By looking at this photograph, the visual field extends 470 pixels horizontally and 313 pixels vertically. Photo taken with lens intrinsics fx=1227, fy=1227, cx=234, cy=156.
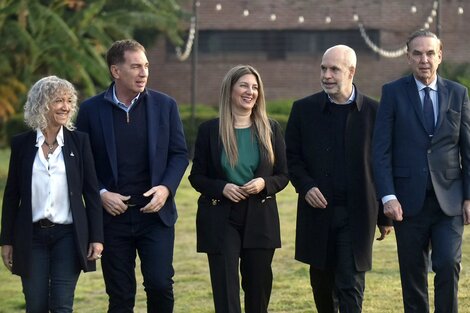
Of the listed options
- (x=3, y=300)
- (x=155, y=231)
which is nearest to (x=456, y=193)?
(x=155, y=231)

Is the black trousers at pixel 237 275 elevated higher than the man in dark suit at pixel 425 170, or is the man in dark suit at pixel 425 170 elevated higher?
the man in dark suit at pixel 425 170

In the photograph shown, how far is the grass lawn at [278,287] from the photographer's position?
10742 mm

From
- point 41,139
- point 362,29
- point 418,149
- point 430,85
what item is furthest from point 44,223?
point 362,29

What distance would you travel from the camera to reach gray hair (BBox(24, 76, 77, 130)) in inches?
301

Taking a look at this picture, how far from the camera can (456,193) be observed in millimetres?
8023

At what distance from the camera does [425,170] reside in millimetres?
8008

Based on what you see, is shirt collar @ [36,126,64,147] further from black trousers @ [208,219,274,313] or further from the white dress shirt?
black trousers @ [208,219,274,313]

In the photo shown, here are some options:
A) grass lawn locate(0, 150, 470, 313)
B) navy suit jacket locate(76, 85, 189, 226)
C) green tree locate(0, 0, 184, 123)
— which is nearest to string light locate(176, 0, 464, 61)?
green tree locate(0, 0, 184, 123)

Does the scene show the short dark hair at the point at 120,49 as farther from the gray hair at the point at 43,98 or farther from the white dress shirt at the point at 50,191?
the white dress shirt at the point at 50,191

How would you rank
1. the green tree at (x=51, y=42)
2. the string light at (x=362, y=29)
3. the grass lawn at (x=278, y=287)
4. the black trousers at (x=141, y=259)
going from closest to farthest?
the black trousers at (x=141, y=259)
the grass lawn at (x=278, y=287)
the green tree at (x=51, y=42)
the string light at (x=362, y=29)

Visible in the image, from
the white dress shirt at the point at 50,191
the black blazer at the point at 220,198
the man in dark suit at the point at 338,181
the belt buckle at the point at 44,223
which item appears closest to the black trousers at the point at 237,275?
the black blazer at the point at 220,198

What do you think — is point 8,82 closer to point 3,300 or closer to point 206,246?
point 3,300

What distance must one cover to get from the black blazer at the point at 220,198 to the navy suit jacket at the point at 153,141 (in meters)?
0.16

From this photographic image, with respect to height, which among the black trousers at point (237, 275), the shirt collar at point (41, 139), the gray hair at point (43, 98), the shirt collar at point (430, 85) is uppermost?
the shirt collar at point (430, 85)
